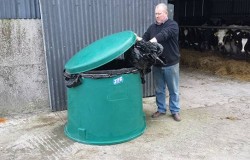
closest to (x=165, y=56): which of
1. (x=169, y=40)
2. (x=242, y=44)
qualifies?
(x=169, y=40)

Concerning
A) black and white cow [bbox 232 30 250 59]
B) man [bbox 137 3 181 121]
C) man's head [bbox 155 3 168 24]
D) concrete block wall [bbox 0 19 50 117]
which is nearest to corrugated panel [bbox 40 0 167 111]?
concrete block wall [bbox 0 19 50 117]

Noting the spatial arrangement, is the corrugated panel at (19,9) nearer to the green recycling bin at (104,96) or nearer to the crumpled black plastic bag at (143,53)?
the green recycling bin at (104,96)

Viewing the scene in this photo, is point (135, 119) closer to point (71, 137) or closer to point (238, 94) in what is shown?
point (71, 137)

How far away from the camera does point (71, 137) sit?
4.18m

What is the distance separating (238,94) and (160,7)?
9.43ft

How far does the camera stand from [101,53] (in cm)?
380

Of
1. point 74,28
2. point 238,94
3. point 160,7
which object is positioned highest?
point 160,7

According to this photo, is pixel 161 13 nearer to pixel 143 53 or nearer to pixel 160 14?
pixel 160 14

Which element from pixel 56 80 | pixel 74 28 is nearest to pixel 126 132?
pixel 56 80

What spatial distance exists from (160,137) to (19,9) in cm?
289

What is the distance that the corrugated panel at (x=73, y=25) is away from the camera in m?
4.88

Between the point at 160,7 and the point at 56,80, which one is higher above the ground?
the point at 160,7

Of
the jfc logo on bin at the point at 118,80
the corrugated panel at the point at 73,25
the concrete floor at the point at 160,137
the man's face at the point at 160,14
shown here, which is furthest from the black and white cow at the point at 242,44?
the jfc logo on bin at the point at 118,80

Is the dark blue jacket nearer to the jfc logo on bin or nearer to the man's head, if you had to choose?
the man's head
